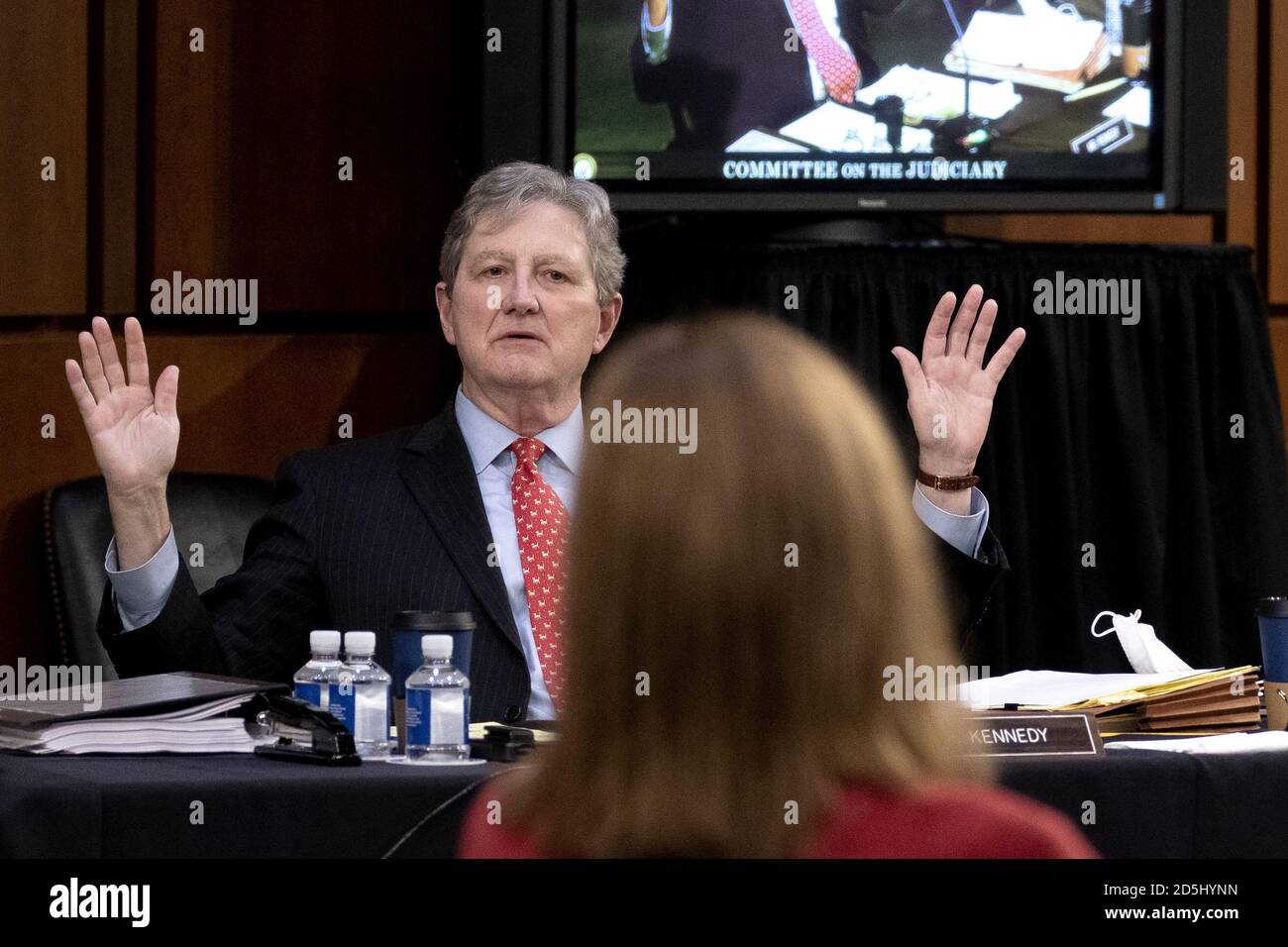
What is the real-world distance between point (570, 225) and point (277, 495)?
64cm

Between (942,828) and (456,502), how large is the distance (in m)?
1.57

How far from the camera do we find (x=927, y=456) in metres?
2.19

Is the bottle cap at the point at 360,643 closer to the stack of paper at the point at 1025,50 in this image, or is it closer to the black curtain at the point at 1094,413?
the black curtain at the point at 1094,413

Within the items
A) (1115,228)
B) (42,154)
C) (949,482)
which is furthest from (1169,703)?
(42,154)

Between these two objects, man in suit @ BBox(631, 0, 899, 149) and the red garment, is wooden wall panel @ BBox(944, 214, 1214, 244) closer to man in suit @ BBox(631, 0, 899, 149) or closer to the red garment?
man in suit @ BBox(631, 0, 899, 149)

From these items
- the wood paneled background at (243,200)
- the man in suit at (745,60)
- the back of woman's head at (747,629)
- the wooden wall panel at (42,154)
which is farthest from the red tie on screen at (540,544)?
the wooden wall panel at (42,154)

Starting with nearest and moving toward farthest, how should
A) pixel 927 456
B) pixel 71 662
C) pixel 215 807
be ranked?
pixel 215 807, pixel 927 456, pixel 71 662

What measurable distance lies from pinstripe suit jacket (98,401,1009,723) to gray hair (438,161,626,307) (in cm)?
35

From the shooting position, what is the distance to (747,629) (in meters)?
0.94

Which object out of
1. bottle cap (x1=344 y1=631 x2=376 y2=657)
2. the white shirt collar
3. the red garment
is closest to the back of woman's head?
the red garment

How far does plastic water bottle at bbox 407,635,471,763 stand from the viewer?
1631mm

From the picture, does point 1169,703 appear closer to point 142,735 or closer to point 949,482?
point 949,482

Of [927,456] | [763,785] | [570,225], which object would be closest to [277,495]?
[570,225]
